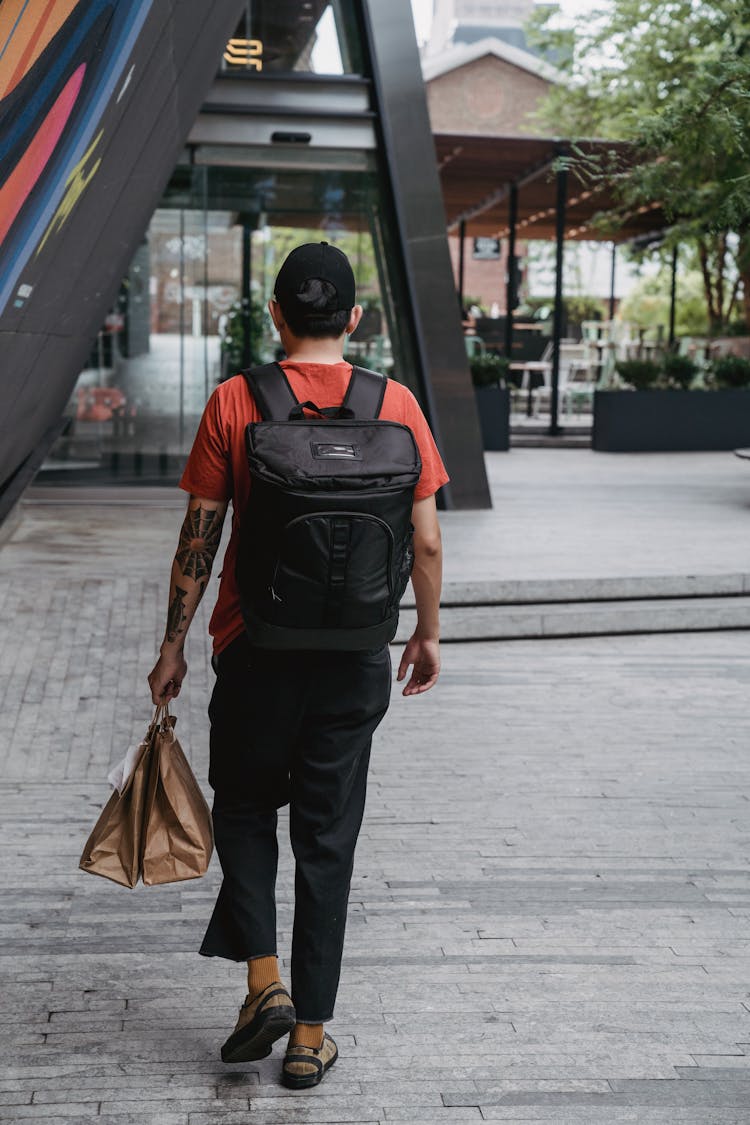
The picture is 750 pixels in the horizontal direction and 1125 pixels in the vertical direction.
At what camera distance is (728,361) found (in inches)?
855

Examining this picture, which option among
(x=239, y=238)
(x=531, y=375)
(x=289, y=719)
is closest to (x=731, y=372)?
(x=531, y=375)

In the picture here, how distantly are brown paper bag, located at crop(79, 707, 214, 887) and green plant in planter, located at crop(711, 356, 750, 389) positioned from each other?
1946 centimetres

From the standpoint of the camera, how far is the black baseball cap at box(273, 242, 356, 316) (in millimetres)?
3240

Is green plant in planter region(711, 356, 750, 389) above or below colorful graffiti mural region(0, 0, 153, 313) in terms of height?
below

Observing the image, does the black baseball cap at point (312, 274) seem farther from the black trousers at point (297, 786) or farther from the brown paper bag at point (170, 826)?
the brown paper bag at point (170, 826)

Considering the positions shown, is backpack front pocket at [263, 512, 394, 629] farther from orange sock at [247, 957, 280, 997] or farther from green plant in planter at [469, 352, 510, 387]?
green plant in planter at [469, 352, 510, 387]

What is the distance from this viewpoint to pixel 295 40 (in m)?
14.0

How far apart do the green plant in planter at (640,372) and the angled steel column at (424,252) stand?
852 cm

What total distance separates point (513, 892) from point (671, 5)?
19.4 metres

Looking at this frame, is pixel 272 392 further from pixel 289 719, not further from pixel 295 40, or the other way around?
pixel 295 40

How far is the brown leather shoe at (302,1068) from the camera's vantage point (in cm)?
337

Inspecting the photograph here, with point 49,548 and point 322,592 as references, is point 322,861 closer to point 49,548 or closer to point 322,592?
point 322,592

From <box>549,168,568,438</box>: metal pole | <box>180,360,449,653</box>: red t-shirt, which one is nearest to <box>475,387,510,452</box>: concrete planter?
<box>549,168,568,438</box>: metal pole

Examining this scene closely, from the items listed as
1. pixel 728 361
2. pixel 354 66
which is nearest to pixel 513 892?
pixel 354 66
